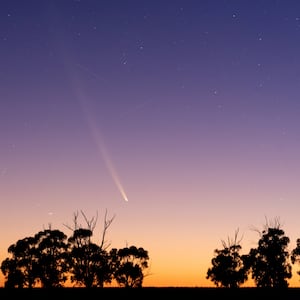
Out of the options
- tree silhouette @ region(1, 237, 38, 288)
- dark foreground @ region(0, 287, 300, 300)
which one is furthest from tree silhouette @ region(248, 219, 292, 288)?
tree silhouette @ region(1, 237, 38, 288)

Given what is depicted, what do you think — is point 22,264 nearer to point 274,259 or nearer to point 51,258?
point 51,258

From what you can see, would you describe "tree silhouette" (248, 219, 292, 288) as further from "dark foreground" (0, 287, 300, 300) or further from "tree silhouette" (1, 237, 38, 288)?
"tree silhouette" (1, 237, 38, 288)

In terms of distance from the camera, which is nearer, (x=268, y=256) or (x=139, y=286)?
(x=268, y=256)

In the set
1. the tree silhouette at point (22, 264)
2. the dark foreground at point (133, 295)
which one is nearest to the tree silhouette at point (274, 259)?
the dark foreground at point (133, 295)

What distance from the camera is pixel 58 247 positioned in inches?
3172

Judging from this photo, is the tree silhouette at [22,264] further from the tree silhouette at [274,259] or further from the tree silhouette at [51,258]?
the tree silhouette at [274,259]

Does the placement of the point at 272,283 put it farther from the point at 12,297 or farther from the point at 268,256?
the point at 12,297

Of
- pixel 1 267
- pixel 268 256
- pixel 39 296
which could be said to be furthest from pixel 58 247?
pixel 268 256

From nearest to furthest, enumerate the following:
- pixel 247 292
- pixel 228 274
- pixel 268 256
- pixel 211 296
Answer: pixel 211 296 < pixel 247 292 < pixel 268 256 < pixel 228 274

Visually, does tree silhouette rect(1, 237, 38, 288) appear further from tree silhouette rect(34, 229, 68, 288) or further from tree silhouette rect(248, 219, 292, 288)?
tree silhouette rect(248, 219, 292, 288)

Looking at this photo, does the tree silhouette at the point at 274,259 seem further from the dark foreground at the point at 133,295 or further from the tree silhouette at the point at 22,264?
the tree silhouette at the point at 22,264

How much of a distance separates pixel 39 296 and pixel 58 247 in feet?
69.7

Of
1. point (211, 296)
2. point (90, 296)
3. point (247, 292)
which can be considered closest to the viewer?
point (90, 296)

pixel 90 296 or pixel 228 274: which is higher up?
pixel 228 274
